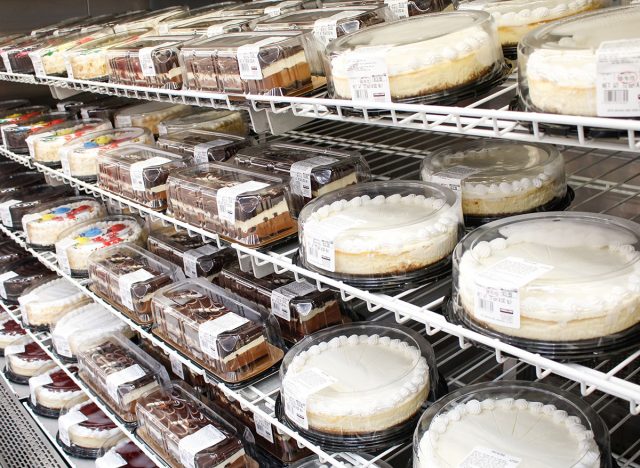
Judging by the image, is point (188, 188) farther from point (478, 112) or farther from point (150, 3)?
point (150, 3)

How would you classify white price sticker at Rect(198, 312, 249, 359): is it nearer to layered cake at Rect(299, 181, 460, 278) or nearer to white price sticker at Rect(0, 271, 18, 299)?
layered cake at Rect(299, 181, 460, 278)

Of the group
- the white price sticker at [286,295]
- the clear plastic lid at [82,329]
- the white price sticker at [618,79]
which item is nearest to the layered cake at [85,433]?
the clear plastic lid at [82,329]

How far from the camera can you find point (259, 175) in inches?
82.4

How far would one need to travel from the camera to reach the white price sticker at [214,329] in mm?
2000

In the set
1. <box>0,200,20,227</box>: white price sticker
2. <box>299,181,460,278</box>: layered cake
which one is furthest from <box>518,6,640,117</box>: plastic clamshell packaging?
<box>0,200,20,227</box>: white price sticker

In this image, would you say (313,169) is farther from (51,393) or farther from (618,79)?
(51,393)

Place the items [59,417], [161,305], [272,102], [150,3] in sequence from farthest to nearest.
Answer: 1. [150,3]
2. [59,417]
3. [161,305]
4. [272,102]

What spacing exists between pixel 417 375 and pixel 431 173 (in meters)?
0.51

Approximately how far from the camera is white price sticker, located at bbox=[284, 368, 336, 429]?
1.55 meters

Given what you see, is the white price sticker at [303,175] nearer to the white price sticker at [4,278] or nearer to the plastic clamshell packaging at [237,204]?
the plastic clamshell packaging at [237,204]

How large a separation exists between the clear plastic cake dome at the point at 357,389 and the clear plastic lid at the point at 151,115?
5.58ft

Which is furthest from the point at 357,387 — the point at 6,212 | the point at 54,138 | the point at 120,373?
the point at 6,212

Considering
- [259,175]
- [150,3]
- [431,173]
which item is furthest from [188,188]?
[150,3]

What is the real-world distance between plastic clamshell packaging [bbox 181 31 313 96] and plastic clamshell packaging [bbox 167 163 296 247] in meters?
0.29
